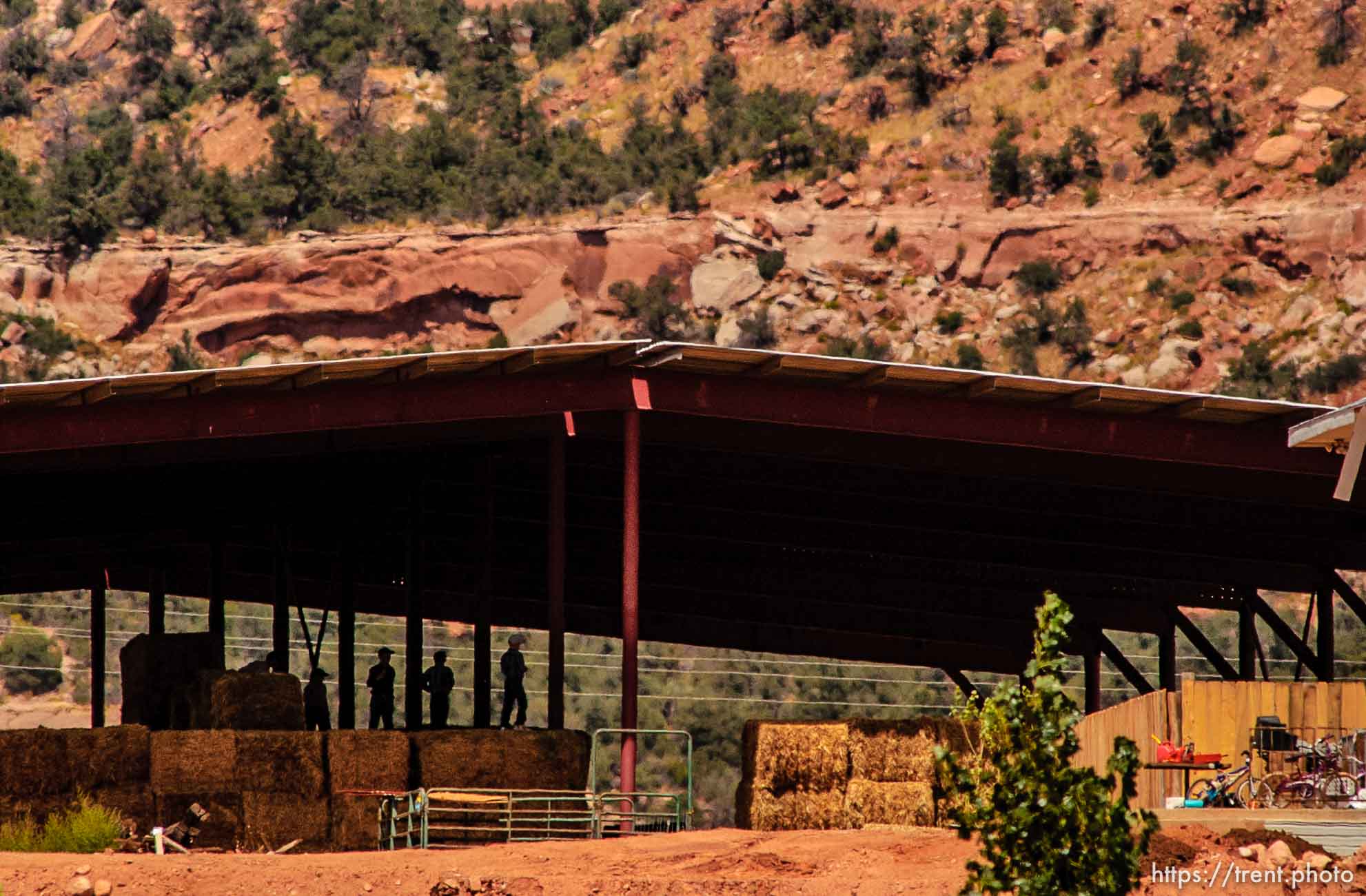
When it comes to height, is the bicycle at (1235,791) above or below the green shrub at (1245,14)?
below

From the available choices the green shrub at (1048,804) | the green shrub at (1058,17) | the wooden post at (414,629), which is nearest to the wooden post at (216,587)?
the wooden post at (414,629)

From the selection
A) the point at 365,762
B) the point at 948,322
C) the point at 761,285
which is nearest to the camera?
the point at 365,762

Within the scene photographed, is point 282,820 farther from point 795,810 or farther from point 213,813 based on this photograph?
point 795,810

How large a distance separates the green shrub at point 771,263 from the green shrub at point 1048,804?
73.0 meters

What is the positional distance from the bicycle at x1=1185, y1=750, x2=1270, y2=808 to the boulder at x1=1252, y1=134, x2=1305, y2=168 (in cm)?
7069

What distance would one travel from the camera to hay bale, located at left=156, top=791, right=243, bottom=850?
24812 mm

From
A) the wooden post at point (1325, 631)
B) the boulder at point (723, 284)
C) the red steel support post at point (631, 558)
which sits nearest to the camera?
the red steel support post at point (631, 558)

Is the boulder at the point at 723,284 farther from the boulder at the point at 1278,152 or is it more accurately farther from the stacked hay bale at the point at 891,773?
the stacked hay bale at the point at 891,773

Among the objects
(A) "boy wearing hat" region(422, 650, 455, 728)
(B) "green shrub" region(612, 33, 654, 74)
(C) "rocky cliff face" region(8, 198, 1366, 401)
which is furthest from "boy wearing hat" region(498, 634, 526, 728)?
(B) "green shrub" region(612, 33, 654, 74)

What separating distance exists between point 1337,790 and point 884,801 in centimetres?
592

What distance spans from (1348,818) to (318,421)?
12.7 m

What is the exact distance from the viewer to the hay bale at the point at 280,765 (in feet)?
81.8

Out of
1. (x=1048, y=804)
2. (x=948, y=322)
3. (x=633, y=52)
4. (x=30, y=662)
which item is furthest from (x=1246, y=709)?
(x=633, y=52)

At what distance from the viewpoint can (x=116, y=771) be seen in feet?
82.0
